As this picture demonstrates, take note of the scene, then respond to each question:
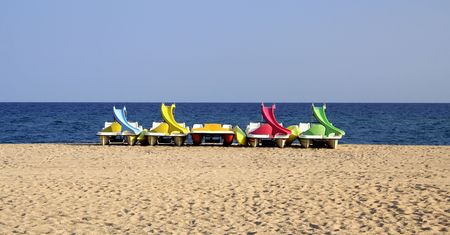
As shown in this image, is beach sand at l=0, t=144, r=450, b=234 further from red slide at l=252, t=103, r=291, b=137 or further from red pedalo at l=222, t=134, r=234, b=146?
red pedalo at l=222, t=134, r=234, b=146

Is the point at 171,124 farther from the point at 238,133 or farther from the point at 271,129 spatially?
the point at 271,129

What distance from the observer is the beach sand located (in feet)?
25.5

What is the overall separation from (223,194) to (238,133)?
30.4 feet

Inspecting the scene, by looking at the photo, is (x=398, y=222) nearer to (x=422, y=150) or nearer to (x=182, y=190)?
(x=182, y=190)

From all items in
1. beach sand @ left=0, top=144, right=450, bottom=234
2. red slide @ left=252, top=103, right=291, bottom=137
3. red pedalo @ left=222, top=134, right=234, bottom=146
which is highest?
red slide @ left=252, top=103, right=291, bottom=137

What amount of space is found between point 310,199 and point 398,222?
1.83 metres

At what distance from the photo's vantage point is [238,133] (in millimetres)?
19047

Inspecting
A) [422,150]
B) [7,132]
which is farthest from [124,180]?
[7,132]

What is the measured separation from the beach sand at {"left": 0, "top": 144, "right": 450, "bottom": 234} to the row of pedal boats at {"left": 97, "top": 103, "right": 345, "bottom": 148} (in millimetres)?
2458

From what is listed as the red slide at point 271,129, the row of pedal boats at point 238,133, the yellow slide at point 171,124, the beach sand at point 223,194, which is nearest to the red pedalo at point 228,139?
the row of pedal boats at point 238,133

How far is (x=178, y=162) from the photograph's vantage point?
573 inches

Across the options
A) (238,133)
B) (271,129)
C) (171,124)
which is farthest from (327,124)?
(171,124)

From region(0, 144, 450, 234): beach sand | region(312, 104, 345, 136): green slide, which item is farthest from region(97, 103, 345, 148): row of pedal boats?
region(0, 144, 450, 234): beach sand

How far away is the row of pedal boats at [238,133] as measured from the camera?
733 inches
